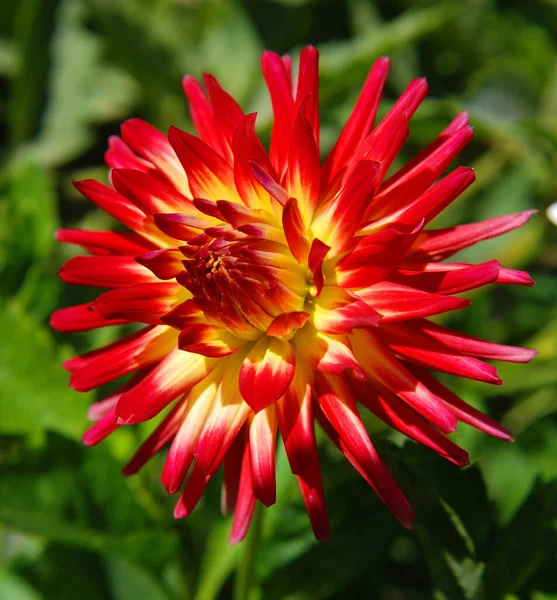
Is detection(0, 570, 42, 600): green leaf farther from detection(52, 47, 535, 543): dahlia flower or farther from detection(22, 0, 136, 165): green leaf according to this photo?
detection(22, 0, 136, 165): green leaf

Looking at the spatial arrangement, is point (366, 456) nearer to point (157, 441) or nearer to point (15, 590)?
point (157, 441)

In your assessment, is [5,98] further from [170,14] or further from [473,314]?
[473,314]

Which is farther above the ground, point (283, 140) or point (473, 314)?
point (283, 140)

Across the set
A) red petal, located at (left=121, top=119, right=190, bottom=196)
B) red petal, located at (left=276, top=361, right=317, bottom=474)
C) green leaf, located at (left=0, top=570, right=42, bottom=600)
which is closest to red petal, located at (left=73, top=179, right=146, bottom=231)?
red petal, located at (left=121, top=119, right=190, bottom=196)

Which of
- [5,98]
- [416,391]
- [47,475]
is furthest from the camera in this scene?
[5,98]

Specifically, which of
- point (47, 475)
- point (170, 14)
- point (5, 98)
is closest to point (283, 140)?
point (47, 475)

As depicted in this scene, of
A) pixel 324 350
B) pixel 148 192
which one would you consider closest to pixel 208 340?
pixel 324 350
